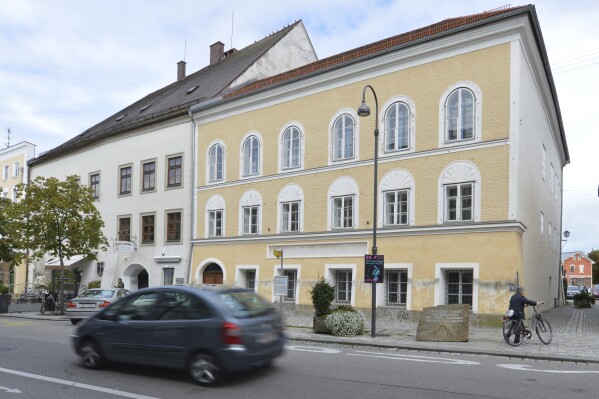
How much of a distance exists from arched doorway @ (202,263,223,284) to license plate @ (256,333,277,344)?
1777 cm

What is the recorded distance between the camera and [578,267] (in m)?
104

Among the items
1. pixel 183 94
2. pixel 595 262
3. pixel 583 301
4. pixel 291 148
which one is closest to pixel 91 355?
pixel 291 148

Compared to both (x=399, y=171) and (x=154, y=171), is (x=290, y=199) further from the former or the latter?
(x=154, y=171)

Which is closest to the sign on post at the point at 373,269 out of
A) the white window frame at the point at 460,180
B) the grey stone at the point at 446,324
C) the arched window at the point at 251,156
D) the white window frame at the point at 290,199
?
the grey stone at the point at 446,324

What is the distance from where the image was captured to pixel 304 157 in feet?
74.9

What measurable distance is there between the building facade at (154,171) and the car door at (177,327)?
63.0 ft

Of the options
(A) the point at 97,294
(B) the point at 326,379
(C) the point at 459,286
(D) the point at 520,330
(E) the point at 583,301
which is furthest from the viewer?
(E) the point at 583,301

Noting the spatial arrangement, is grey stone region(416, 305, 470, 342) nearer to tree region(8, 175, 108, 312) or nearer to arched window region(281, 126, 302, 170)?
arched window region(281, 126, 302, 170)

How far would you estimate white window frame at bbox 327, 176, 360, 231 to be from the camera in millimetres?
20841

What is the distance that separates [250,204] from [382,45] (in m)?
9.35

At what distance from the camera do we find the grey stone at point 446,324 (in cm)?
1341

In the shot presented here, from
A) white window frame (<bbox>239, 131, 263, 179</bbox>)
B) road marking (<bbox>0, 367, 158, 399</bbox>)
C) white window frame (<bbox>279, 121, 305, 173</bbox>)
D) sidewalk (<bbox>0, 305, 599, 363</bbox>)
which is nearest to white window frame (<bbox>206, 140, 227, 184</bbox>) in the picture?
white window frame (<bbox>239, 131, 263, 179</bbox>)

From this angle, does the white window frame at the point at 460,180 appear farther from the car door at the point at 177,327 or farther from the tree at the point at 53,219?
the tree at the point at 53,219

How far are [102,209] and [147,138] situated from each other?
233 inches
